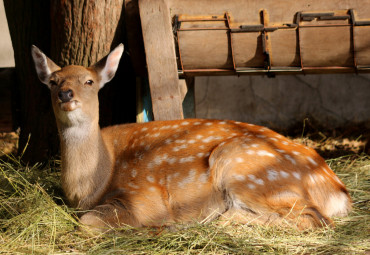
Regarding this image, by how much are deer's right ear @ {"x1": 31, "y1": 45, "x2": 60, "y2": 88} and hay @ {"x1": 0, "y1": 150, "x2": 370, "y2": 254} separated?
918 mm

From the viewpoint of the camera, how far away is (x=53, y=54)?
474 centimetres

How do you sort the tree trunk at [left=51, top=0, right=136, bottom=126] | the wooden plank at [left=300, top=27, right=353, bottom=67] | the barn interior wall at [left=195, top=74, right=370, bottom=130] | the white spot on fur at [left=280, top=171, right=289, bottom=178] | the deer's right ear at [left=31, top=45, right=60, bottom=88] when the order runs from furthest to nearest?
the barn interior wall at [left=195, top=74, right=370, bottom=130] < the tree trunk at [left=51, top=0, right=136, bottom=126] < the wooden plank at [left=300, top=27, right=353, bottom=67] < the deer's right ear at [left=31, top=45, right=60, bottom=88] < the white spot on fur at [left=280, top=171, right=289, bottom=178]

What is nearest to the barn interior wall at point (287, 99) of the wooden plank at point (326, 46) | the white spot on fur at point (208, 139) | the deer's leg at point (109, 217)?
the wooden plank at point (326, 46)

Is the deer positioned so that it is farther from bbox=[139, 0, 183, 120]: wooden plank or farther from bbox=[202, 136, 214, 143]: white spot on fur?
bbox=[139, 0, 183, 120]: wooden plank

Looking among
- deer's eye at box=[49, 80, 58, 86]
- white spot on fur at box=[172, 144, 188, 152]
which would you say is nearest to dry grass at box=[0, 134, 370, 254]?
white spot on fur at box=[172, 144, 188, 152]

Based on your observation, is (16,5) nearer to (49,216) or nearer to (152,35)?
(152,35)

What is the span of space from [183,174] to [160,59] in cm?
118

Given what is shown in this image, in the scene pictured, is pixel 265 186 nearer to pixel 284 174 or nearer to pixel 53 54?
pixel 284 174

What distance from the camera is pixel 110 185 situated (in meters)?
3.90

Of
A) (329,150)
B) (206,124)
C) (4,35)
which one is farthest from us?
(4,35)

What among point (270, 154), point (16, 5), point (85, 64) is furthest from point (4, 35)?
point (270, 154)

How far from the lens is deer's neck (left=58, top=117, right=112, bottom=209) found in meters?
3.78

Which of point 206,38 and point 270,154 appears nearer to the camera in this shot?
point 270,154

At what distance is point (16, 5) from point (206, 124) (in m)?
2.46
